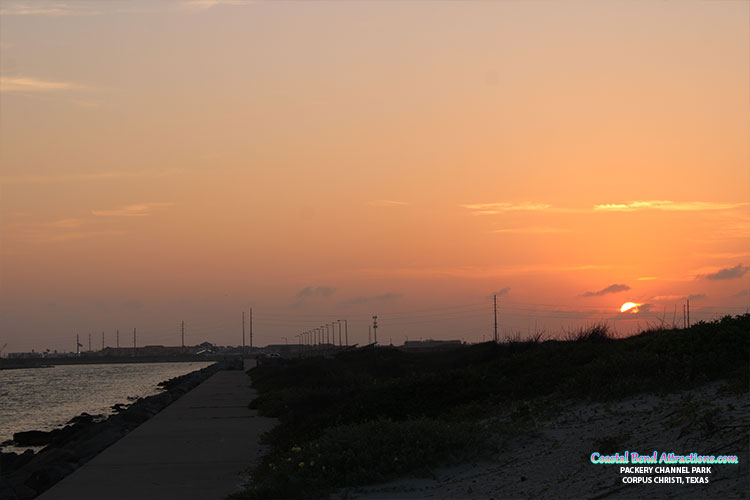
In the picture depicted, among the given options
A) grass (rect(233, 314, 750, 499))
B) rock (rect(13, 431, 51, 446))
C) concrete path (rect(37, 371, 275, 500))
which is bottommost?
rock (rect(13, 431, 51, 446))

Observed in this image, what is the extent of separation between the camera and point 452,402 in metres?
19.0

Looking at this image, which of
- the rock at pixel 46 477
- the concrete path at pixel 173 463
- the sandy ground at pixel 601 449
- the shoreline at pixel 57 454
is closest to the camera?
the sandy ground at pixel 601 449

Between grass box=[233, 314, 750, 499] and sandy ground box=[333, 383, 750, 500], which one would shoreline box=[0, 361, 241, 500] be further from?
sandy ground box=[333, 383, 750, 500]

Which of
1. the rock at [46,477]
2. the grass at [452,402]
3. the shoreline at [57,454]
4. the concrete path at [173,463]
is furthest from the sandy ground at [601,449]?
the shoreline at [57,454]

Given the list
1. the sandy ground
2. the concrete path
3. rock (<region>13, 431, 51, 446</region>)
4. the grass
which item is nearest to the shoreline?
rock (<region>13, 431, 51, 446</region>)

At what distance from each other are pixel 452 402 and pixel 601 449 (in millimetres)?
7824


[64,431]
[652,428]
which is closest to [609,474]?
[652,428]

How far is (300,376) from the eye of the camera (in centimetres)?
4409

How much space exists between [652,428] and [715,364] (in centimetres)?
304

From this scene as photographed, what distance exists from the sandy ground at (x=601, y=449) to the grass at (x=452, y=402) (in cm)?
31

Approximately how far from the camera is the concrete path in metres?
13.6

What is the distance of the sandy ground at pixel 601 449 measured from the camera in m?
9.45

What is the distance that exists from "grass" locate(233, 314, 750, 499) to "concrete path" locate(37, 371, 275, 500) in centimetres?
83

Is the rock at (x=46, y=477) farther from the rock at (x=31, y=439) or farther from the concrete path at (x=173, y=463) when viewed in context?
the rock at (x=31, y=439)
